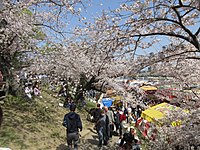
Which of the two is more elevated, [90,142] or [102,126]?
[102,126]

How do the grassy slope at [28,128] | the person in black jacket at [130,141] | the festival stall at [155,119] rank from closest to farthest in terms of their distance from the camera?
the grassy slope at [28,128]
the festival stall at [155,119]
the person in black jacket at [130,141]

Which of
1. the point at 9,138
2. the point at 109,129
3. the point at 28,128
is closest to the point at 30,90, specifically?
the point at 28,128

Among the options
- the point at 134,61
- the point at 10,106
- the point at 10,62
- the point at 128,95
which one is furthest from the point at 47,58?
the point at 134,61

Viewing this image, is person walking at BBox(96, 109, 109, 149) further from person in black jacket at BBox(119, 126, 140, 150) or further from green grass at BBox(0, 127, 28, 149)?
green grass at BBox(0, 127, 28, 149)

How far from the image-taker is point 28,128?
7.18 metres

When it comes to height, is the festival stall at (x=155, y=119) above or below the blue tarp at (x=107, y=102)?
above

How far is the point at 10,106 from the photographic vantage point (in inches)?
357

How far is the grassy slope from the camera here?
6.07m

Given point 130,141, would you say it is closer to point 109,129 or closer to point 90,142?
point 109,129

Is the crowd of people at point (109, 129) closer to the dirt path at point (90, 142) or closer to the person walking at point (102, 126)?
the person walking at point (102, 126)

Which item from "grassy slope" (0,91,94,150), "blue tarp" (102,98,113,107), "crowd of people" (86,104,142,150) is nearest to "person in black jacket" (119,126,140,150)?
"crowd of people" (86,104,142,150)

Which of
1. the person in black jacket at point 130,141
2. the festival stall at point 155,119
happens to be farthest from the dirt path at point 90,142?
the festival stall at point 155,119

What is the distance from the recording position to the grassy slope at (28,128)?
19.9ft

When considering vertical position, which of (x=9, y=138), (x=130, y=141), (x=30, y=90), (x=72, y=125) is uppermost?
(x=30, y=90)
